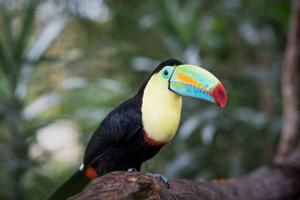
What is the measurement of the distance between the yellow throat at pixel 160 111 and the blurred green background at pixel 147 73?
509 mm

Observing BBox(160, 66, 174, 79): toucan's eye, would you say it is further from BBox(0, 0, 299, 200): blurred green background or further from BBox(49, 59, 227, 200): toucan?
BBox(0, 0, 299, 200): blurred green background

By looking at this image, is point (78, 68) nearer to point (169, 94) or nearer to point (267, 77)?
point (267, 77)

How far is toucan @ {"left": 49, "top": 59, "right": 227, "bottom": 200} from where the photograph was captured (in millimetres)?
1502

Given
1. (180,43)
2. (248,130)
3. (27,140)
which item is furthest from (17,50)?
(248,130)

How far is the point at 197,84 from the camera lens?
1493 mm

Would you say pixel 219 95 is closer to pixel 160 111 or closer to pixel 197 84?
pixel 197 84

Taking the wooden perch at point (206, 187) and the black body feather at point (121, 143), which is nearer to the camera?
the wooden perch at point (206, 187)

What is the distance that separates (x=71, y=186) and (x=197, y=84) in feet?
1.93

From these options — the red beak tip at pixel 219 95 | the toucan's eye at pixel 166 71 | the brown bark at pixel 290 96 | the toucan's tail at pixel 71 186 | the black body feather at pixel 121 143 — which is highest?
the toucan's eye at pixel 166 71

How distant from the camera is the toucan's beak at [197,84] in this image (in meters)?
1.46

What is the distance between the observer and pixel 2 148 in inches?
96.4

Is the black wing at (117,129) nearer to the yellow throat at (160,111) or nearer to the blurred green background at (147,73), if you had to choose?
the yellow throat at (160,111)

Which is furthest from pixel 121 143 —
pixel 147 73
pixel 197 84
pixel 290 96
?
pixel 147 73

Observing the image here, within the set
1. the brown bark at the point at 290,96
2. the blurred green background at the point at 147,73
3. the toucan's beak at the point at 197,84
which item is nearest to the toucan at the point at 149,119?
the toucan's beak at the point at 197,84
